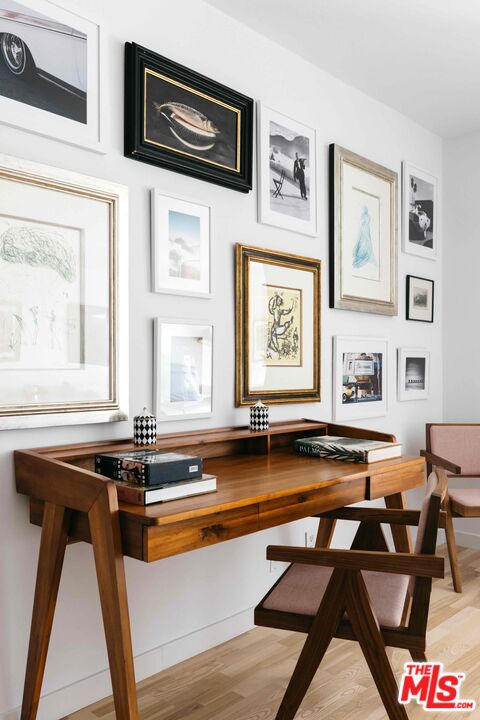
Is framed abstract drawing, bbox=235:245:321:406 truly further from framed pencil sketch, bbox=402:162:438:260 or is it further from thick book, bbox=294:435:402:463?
framed pencil sketch, bbox=402:162:438:260

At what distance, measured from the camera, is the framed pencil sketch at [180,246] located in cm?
235

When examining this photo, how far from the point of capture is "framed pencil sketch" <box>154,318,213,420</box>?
7.75ft

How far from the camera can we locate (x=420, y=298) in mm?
3863

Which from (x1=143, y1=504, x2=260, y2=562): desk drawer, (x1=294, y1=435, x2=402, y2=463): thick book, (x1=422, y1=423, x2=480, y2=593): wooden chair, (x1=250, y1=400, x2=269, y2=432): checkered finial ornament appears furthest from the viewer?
(x1=422, y1=423, x2=480, y2=593): wooden chair

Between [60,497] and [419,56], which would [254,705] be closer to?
[60,497]

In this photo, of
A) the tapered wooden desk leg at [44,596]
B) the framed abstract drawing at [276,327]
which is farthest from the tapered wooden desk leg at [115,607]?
the framed abstract drawing at [276,327]

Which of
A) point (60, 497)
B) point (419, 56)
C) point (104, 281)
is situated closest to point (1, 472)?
point (60, 497)

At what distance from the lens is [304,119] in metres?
3.04

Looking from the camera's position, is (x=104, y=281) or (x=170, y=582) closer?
(x=104, y=281)

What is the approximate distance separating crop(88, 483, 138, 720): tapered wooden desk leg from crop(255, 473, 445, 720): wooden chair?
41 centimetres

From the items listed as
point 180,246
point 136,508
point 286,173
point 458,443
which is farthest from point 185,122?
point 458,443

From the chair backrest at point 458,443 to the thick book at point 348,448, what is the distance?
41.8 inches

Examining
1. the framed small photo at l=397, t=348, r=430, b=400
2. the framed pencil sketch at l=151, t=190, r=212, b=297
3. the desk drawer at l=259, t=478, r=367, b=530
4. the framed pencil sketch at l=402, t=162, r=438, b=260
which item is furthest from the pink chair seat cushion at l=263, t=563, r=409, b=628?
the framed pencil sketch at l=402, t=162, r=438, b=260

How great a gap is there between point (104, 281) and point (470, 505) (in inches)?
84.1
